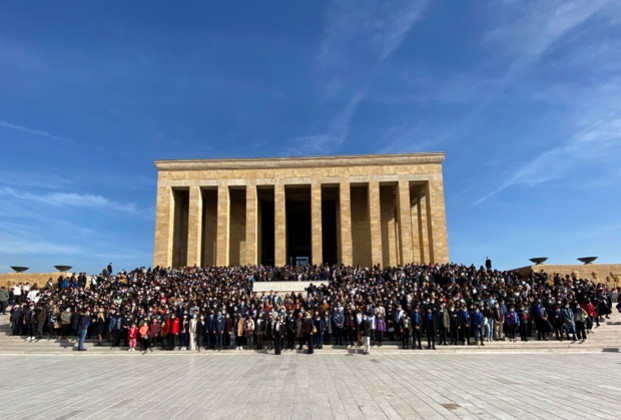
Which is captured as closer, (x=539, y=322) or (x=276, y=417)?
(x=276, y=417)

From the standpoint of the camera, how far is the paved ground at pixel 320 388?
20.3 ft

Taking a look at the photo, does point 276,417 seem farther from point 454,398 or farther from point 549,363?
point 549,363

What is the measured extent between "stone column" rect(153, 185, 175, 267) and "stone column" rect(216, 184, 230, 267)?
13.1ft

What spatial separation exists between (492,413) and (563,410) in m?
1.07

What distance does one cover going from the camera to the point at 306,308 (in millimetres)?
16406

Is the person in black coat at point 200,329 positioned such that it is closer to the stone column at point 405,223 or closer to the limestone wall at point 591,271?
the limestone wall at point 591,271

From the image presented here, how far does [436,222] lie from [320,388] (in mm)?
28279

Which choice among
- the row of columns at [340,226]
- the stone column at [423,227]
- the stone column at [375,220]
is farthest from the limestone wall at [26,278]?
the stone column at [423,227]

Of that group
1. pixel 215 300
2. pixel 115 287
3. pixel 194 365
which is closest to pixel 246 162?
pixel 115 287

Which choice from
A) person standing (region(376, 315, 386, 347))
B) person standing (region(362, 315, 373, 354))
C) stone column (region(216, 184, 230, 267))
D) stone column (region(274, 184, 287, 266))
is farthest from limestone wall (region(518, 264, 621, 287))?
stone column (region(216, 184, 230, 267))

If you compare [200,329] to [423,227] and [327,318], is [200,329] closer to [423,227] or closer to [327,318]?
[327,318]

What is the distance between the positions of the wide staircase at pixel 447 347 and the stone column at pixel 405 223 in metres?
17.7

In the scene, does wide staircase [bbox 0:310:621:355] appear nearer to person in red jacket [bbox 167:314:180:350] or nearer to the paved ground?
person in red jacket [bbox 167:314:180:350]

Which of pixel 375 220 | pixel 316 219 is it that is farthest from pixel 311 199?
pixel 375 220
